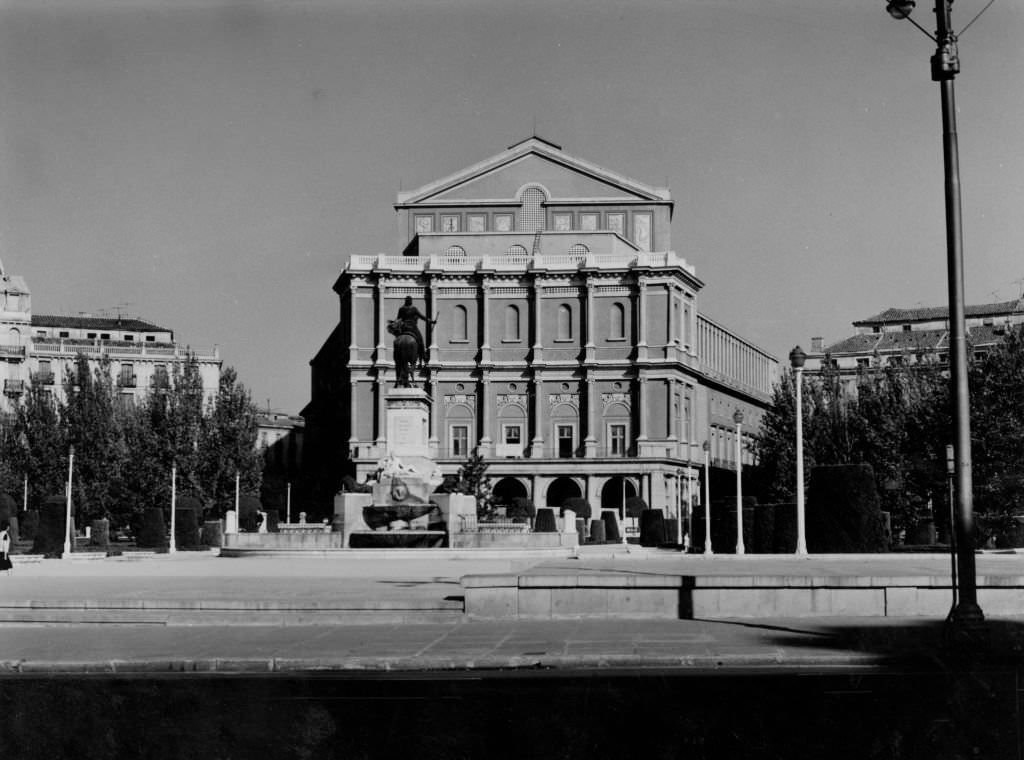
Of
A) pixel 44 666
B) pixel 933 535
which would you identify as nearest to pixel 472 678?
pixel 44 666

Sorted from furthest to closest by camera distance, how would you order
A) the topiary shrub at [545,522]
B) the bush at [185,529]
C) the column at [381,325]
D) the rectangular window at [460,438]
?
the rectangular window at [460,438]
the column at [381,325]
the topiary shrub at [545,522]
the bush at [185,529]

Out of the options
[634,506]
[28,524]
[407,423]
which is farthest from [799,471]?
[634,506]

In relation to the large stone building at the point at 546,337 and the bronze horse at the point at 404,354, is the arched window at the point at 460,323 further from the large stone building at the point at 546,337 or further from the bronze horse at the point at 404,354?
the bronze horse at the point at 404,354

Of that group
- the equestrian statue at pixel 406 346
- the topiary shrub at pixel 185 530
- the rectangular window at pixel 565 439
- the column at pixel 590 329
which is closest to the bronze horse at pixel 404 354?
the equestrian statue at pixel 406 346

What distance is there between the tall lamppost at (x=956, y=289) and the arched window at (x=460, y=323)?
7833 centimetres

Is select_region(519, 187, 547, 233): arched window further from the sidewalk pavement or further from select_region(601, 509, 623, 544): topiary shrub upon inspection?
the sidewalk pavement

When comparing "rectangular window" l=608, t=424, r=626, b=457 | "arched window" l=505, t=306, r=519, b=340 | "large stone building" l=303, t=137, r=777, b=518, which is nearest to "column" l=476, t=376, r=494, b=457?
"large stone building" l=303, t=137, r=777, b=518

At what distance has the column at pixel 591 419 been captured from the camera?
92.1 meters

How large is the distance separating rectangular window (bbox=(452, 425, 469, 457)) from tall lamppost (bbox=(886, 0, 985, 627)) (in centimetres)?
7799

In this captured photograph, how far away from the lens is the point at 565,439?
309 ft

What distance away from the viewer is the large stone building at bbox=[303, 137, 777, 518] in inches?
3632

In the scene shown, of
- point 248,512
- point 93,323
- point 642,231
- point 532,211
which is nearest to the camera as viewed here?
point 248,512

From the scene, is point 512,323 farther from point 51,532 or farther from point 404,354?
point 51,532

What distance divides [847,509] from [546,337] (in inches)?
2365
